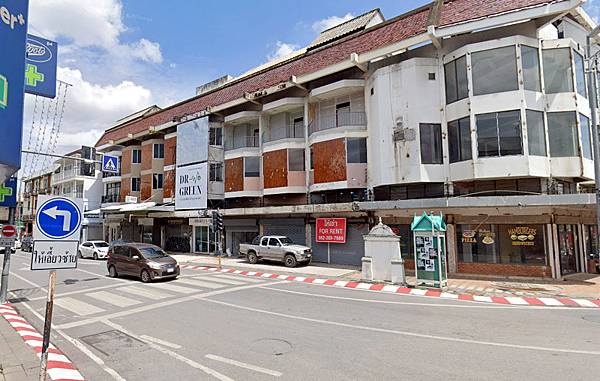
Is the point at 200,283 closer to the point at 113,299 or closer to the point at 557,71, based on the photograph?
the point at 113,299

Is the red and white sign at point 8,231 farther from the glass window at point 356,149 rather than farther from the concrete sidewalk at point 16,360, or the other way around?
the glass window at point 356,149

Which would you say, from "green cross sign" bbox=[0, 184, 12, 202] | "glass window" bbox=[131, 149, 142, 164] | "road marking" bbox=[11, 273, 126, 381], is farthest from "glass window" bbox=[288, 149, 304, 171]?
"glass window" bbox=[131, 149, 142, 164]

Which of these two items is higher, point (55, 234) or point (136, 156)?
point (136, 156)

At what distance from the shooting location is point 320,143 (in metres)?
24.1

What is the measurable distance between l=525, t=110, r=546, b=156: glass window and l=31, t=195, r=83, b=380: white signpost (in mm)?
18319

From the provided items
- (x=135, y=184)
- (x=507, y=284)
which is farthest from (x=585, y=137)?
(x=135, y=184)

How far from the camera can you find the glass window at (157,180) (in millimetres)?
38094

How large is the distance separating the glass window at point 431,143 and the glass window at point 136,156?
32.6 meters

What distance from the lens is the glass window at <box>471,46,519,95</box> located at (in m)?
17.7

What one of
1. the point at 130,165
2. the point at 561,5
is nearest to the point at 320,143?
the point at 561,5

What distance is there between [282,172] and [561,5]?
17.6 m

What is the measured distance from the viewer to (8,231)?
42.6 ft

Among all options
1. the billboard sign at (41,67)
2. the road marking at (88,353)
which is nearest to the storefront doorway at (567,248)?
the road marking at (88,353)

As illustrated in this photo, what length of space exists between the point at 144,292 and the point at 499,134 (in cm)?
1710
